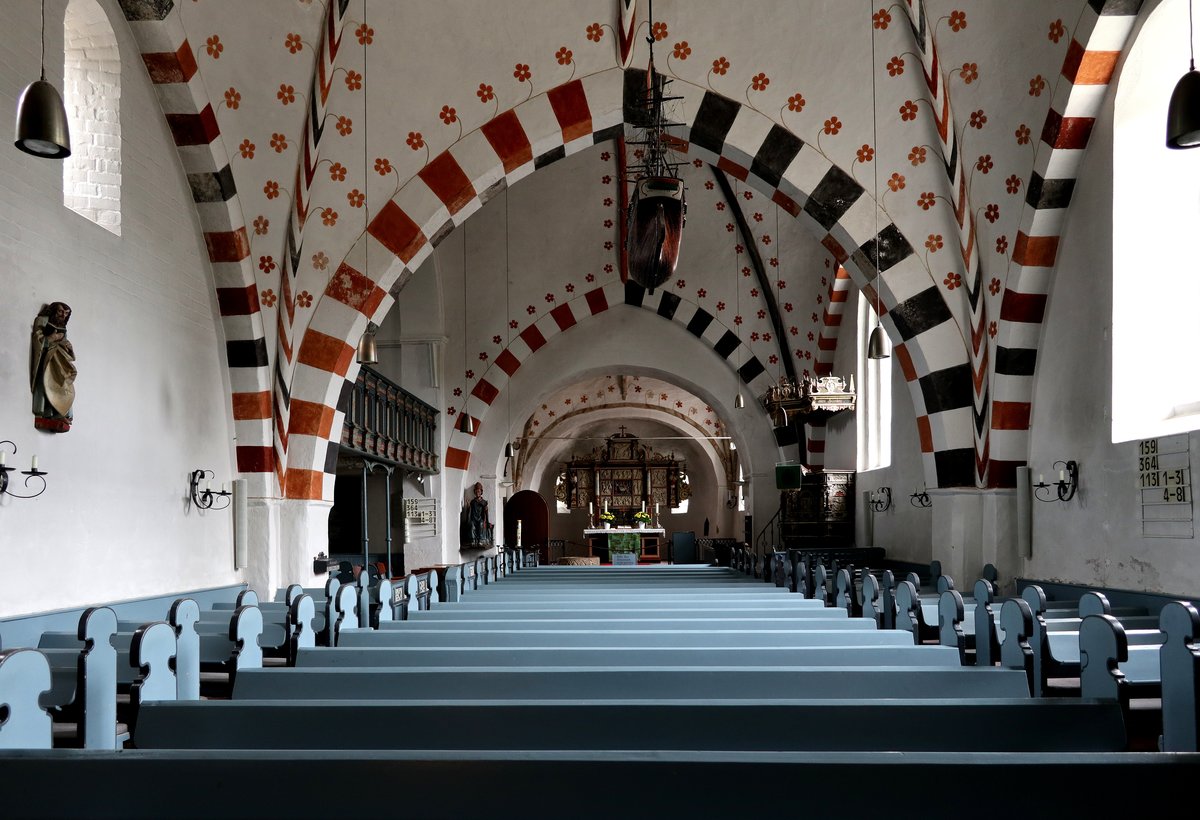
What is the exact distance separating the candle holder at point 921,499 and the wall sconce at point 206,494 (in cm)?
800

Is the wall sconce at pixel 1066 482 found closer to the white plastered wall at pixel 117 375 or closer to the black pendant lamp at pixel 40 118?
the white plastered wall at pixel 117 375

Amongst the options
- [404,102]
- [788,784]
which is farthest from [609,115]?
[788,784]

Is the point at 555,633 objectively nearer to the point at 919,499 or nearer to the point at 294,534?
the point at 294,534

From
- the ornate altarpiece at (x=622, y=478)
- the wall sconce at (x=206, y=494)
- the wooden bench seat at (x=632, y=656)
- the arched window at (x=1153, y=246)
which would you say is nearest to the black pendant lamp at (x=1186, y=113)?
the wooden bench seat at (x=632, y=656)

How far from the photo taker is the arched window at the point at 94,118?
7461 mm

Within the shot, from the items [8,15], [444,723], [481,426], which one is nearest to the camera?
[444,723]

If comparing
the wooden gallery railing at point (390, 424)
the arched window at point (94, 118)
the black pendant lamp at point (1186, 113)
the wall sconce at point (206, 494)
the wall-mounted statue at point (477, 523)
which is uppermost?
the arched window at point (94, 118)

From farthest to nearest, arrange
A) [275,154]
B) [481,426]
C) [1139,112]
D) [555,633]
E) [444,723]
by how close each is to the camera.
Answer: [481,426] < [275,154] < [1139,112] < [555,633] < [444,723]

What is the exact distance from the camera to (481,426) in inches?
675

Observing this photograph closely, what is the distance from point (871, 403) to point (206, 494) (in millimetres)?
10096

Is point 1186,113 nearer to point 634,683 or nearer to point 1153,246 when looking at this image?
point 634,683

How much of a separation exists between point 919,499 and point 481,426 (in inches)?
315

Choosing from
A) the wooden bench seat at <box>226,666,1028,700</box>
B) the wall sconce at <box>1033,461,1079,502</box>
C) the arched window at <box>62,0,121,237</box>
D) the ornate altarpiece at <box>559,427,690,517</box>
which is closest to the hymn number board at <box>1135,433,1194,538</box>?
the wall sconce at <box>1033,461,1079,502</box>

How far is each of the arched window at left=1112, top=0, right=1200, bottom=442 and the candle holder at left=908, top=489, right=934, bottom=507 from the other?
4.23 m
